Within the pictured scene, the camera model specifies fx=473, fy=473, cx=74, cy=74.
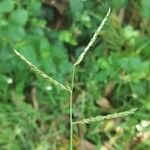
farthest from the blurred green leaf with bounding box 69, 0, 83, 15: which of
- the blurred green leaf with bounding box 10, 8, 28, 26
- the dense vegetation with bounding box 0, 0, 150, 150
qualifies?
the blurred green leaf with bounding box 10, 8, 28, 26

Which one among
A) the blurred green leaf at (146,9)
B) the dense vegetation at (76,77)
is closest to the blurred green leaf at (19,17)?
the dense vegetation at (76,77)

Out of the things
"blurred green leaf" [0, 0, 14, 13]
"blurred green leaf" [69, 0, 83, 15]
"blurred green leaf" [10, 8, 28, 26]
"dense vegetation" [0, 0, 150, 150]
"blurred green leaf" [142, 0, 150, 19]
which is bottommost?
"dense vegetation" [0, 0, 150, 150]

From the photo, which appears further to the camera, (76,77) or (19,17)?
(76,77)

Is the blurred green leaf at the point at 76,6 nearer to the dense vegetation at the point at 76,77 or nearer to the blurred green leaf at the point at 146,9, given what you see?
the dense vegetation at the point at 76,77

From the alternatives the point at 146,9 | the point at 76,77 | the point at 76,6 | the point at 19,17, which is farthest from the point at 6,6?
the point at 146,9

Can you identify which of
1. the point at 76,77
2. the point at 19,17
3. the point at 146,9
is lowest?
the point at 76,77

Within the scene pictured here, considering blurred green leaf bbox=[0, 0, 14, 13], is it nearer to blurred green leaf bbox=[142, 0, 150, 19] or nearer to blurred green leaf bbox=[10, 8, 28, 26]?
blurred green leaf bbox=[10, 8, 28, 26]

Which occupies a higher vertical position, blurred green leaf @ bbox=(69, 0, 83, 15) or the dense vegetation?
blurred green leaf @ bbox=(69, 0, 83, 15)

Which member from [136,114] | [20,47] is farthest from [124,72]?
[20,47]

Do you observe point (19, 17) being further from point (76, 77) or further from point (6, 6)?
point (76, 77)
